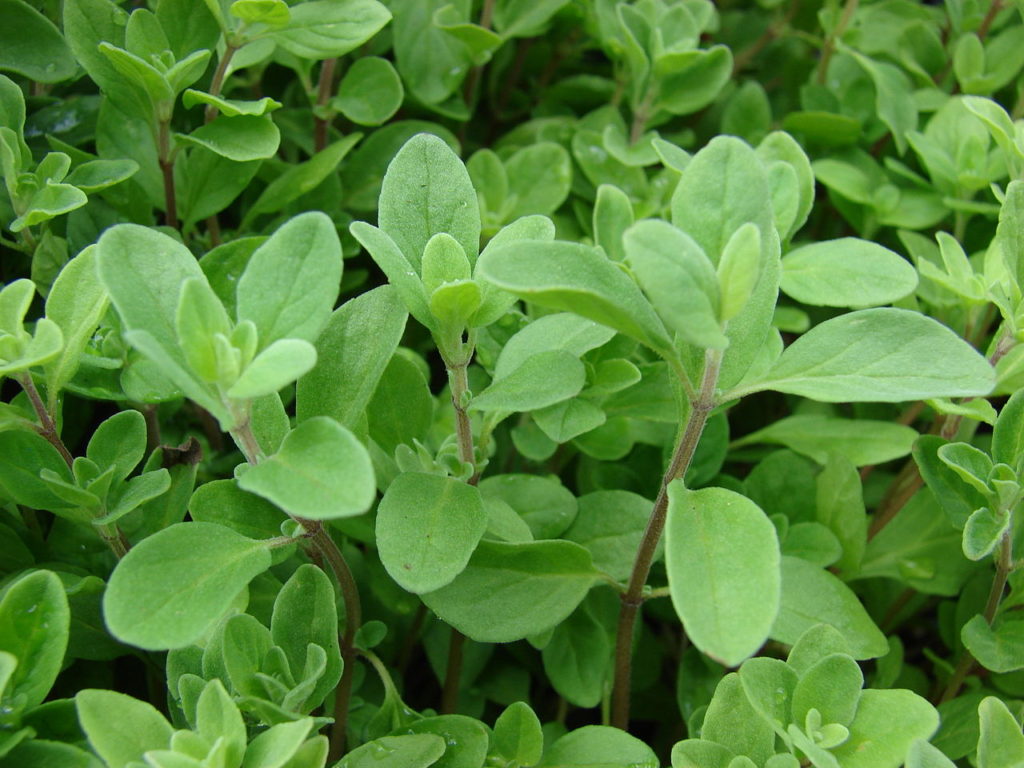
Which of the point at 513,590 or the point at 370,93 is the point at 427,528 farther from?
the point at 370,93

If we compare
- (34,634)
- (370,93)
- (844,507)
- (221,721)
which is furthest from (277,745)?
(370,93)

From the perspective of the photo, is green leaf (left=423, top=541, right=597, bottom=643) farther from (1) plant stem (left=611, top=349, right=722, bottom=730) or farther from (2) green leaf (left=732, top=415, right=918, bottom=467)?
(2) green leaf (left=732, top=415, right=918, bottom=467)

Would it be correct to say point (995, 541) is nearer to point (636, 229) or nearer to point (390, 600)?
point (636, 229)

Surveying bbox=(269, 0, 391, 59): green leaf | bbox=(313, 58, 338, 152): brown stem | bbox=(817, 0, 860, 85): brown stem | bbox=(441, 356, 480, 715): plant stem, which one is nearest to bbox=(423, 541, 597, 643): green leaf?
bbox=(441, 356, 480, 715): plant stem

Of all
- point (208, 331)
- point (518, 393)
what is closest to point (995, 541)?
point (518, 393)

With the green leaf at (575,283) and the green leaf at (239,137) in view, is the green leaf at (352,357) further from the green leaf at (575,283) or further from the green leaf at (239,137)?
the green leaf at (239,137)

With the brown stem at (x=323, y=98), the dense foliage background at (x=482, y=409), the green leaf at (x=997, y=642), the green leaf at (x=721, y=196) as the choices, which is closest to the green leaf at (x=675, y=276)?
the dense foliage background at (x=482, y=409)
